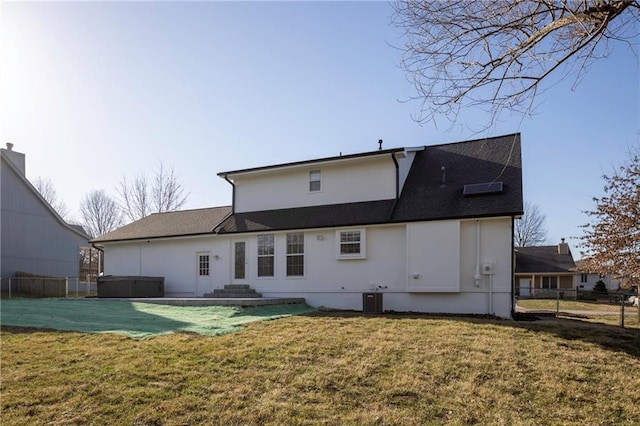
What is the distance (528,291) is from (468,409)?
3426 centimetres

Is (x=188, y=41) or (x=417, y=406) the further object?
(x=188, y=41)

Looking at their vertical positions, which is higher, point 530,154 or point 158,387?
point 530,154

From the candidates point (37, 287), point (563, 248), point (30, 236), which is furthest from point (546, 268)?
point (30, 236)

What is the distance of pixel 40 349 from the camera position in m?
7.62

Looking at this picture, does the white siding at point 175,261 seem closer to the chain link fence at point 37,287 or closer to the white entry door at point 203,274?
the white entry door at point 203,274

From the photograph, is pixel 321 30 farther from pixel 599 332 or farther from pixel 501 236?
pixel 599 332

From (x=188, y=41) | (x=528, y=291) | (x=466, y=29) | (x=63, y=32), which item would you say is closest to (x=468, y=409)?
(x=466, y=29)

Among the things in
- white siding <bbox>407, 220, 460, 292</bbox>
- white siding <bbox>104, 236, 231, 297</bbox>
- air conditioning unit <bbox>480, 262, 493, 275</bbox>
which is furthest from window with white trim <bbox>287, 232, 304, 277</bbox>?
air conditioning unit <bbox>480, 262, 493, 275</bbox>

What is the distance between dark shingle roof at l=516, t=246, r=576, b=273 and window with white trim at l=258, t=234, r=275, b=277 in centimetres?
2899

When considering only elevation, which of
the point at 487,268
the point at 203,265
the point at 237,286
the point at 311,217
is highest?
the point at 311,217

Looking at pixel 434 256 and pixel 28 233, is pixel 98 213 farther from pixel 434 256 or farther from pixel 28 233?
pixel 434 256

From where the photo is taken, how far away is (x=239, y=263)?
653 inches

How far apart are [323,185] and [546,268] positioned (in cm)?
2917

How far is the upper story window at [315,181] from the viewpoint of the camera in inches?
641
